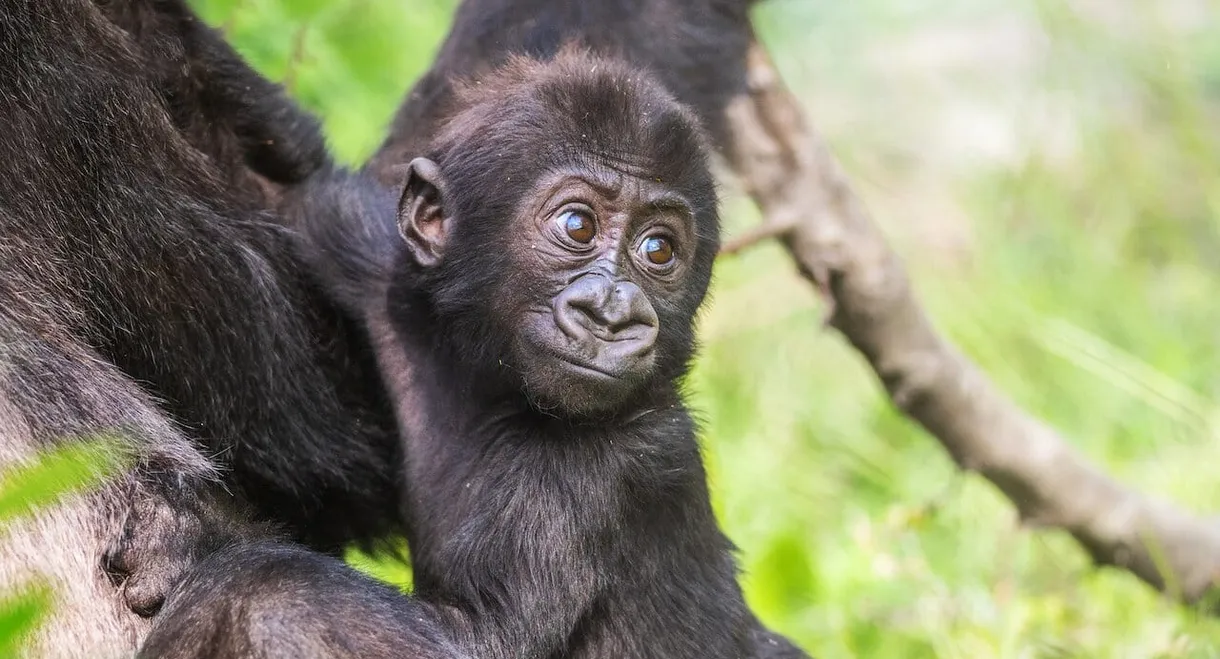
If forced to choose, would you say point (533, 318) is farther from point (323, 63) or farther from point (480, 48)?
point (323, 63)

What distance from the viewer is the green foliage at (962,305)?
4.80m

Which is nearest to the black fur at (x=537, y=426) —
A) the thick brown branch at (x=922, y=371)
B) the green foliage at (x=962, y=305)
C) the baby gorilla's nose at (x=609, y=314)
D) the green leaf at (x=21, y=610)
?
the baby gorilla's nose at (x=609, y=314)

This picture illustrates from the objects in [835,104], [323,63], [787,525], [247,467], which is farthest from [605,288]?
[835,104]

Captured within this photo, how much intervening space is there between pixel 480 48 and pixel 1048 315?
433 cm

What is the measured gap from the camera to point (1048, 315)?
7121mm

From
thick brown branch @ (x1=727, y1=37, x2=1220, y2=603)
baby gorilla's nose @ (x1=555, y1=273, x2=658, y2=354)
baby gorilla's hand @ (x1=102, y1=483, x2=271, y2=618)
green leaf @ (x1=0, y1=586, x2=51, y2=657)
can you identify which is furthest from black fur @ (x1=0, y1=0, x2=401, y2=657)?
thick brown branch @ (x1=727, y1=37, x2=1220, y2=603)

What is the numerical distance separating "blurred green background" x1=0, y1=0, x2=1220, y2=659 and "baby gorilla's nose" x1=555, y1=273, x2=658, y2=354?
0.91 metres

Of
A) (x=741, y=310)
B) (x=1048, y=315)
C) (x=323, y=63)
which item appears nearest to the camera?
(x=323, y=63)

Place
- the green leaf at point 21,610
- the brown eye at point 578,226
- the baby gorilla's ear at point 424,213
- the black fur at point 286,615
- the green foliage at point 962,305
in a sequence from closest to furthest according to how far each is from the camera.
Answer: the green leaf at point 21,610, the black fur at point 286,615, the brown eye at point 578,226, the baby gorilla's ear at point 424,213, the green foliage at point 962,305

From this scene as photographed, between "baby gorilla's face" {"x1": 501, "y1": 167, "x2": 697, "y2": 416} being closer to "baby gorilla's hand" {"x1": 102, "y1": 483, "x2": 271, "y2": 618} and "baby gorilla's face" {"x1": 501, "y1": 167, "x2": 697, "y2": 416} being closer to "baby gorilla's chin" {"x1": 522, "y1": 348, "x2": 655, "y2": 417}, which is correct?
"baby gorilla's chin" {"x1": 522, "y1": 348, "x2": 655, "y2": 417}

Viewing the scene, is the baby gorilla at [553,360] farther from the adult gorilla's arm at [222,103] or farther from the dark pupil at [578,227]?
the adult gorilla's arm at [222,103]

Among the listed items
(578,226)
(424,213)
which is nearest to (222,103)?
(424,213)

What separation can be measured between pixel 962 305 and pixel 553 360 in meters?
5.16

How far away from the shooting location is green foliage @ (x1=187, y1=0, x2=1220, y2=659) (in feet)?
15.8
